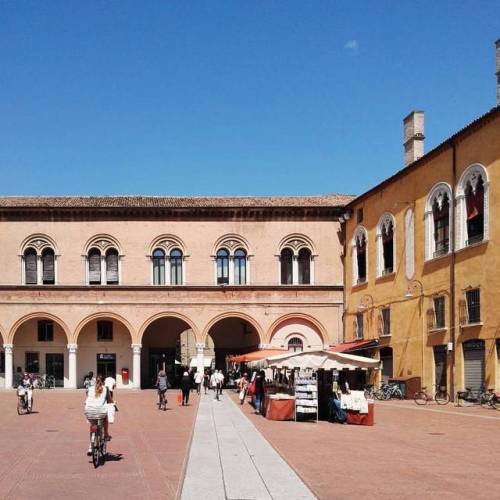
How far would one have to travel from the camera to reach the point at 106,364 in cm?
4806

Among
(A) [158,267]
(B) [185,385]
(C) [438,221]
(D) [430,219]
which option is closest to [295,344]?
(A) [158,267]

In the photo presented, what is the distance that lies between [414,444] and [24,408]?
48.6ft

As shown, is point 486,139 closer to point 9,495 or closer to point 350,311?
point 350,311

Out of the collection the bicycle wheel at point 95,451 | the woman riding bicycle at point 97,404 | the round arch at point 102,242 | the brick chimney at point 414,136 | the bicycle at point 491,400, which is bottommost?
the bicycle at point 491,400

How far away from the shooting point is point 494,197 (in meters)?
28.9

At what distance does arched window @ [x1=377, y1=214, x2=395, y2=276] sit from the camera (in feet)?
126

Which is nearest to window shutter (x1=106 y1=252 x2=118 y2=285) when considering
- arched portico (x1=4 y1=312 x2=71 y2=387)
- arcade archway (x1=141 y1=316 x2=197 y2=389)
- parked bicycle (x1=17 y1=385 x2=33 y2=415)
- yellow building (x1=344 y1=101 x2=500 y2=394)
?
arched portico (x1=4 y1=312 x2=71 y2=387)

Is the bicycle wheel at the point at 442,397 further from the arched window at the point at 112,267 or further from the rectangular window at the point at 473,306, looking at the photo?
the arched window at the point at 112,267

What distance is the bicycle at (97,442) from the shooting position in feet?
44.2

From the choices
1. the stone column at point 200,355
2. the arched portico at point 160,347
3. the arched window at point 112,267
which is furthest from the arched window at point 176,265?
the arched portico at point 160,347

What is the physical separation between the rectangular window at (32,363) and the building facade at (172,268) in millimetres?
1335

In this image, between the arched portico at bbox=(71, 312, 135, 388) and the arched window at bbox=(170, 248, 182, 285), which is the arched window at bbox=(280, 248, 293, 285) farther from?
the arched portico at bbox=(71, 312, 135, 388)

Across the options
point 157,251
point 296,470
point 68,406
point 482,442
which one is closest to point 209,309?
point 157,251

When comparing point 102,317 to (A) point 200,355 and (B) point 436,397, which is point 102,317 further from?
(B) point 436,397
